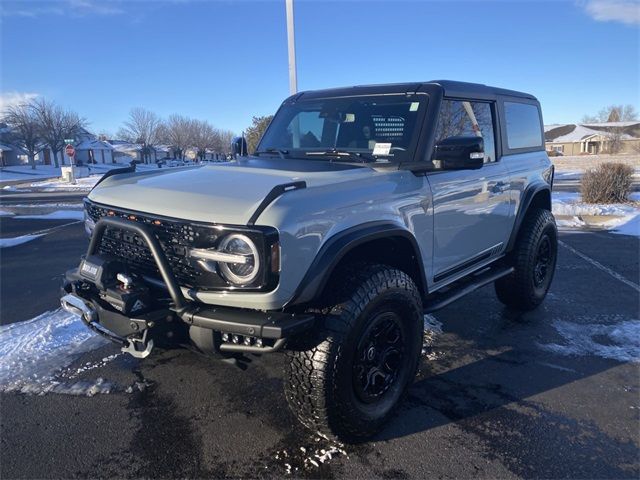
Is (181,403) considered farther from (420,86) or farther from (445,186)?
(420,86)

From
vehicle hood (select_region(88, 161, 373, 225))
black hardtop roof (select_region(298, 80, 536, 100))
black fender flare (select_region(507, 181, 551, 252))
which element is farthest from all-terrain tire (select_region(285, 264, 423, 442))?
black fender flare (select_region(507, 181, 551, 252))

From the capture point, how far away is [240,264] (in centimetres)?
234

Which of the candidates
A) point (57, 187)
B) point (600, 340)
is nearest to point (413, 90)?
point (600, 340)

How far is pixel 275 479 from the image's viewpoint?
2508 mm

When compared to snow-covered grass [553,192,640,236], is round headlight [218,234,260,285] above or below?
above

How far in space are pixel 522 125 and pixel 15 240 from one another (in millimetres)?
9176

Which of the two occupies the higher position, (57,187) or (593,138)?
(593,138)

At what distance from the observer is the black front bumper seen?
7.43 feet

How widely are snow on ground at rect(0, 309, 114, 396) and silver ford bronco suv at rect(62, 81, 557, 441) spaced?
95 centimetres

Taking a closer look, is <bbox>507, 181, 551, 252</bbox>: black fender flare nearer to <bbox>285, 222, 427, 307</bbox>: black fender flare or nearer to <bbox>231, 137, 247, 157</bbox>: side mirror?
<bbox>285, 222, 427, 307</bbox>: black fender flare

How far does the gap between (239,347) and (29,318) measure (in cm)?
349

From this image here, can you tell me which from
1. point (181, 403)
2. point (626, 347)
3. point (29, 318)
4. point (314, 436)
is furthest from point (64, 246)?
point (626, 347)

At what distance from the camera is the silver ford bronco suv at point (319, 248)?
2.37 meters

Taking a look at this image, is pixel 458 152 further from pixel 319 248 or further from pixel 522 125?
pixel 522 125
